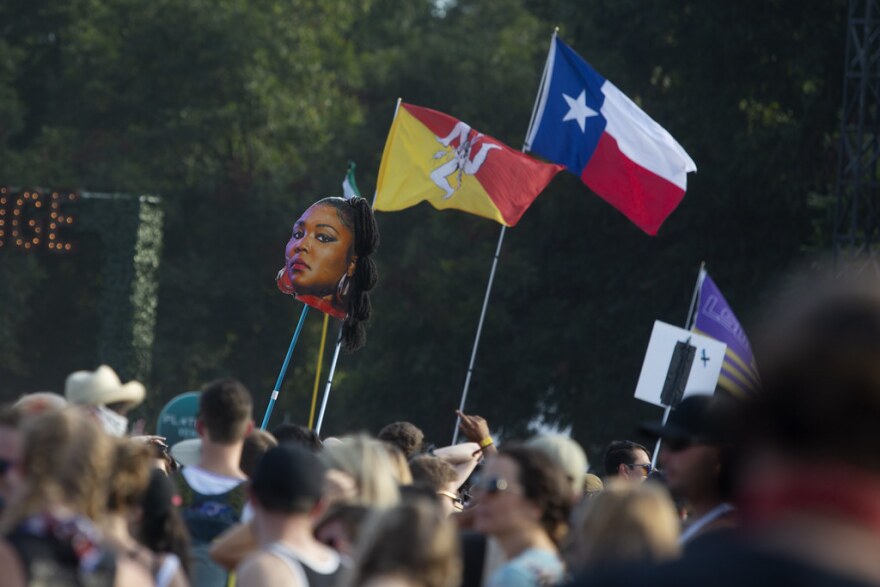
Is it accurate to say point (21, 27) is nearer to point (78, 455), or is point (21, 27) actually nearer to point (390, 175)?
point (390, 175)

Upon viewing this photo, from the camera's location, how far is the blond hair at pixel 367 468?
466 centimetres

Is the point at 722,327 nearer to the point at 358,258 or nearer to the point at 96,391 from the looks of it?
the point at 358,258

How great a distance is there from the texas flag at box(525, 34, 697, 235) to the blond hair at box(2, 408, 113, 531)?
8661mm

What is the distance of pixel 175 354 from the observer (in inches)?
1297

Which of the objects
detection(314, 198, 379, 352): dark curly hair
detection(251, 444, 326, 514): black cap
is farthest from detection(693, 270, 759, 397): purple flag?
detection(251, 444, 326, 514): black cap

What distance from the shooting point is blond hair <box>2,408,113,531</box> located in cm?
341

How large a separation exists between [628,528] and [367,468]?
120cm

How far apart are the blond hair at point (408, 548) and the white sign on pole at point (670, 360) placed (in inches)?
298

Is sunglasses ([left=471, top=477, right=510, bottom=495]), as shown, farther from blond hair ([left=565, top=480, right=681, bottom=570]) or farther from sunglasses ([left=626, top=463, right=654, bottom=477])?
sunglasses ([left=626, top=463, right=654, bottom=477])

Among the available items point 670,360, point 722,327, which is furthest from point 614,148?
point 670,360

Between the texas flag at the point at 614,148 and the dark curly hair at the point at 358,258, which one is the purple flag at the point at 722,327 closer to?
the texas flag at the point at 614,148

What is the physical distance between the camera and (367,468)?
15.4 feet

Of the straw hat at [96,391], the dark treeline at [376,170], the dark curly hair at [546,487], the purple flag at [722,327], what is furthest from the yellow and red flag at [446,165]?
the dark treeline at [376,170]

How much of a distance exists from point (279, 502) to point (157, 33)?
32.0 m
